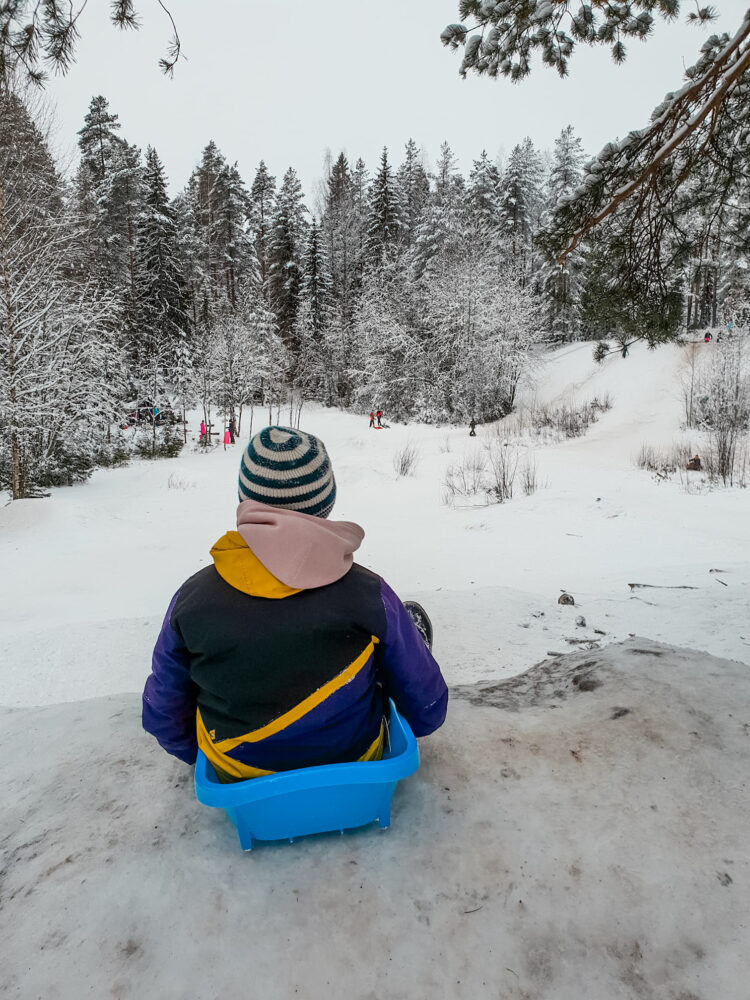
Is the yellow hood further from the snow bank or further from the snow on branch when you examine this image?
the snow on branch

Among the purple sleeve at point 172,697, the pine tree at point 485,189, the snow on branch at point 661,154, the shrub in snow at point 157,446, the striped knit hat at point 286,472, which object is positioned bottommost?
the purple sleeve at point 172,697

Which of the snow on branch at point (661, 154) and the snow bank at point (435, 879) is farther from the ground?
the snow on branch at point (661, 154)

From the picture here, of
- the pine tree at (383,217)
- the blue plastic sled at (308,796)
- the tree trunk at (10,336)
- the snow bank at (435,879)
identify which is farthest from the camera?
the pine tree at (383,217)

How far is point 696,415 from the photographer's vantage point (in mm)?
16031

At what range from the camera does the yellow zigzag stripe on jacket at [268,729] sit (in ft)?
4.49

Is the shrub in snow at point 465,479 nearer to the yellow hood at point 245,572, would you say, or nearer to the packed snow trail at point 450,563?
the packed snow trail at point 450,563

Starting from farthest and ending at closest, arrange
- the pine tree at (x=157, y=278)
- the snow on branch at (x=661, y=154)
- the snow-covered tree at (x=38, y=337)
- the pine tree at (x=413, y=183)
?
the pine tree at (x=413, y=183) < the pine tree at (x=157, y=278) < the snow-covered tree at (x=38, y=337) < the snow on branch at (x=661, y=154)

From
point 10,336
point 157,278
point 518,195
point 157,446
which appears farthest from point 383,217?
point 10,336

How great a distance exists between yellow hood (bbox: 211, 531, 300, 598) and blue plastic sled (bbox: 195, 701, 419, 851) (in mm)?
437

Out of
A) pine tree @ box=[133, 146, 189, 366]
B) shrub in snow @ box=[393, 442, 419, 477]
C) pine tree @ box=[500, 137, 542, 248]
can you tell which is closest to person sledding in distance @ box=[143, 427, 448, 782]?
shrub in snow @ box=[393, 442, 419, 477]

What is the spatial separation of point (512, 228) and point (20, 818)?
34.9 metres

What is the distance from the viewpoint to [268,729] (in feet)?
4.52

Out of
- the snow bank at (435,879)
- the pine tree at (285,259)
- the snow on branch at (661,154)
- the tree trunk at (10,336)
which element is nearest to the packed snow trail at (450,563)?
the snow bank at (435,879)

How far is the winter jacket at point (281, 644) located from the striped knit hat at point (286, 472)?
0.21 ft
